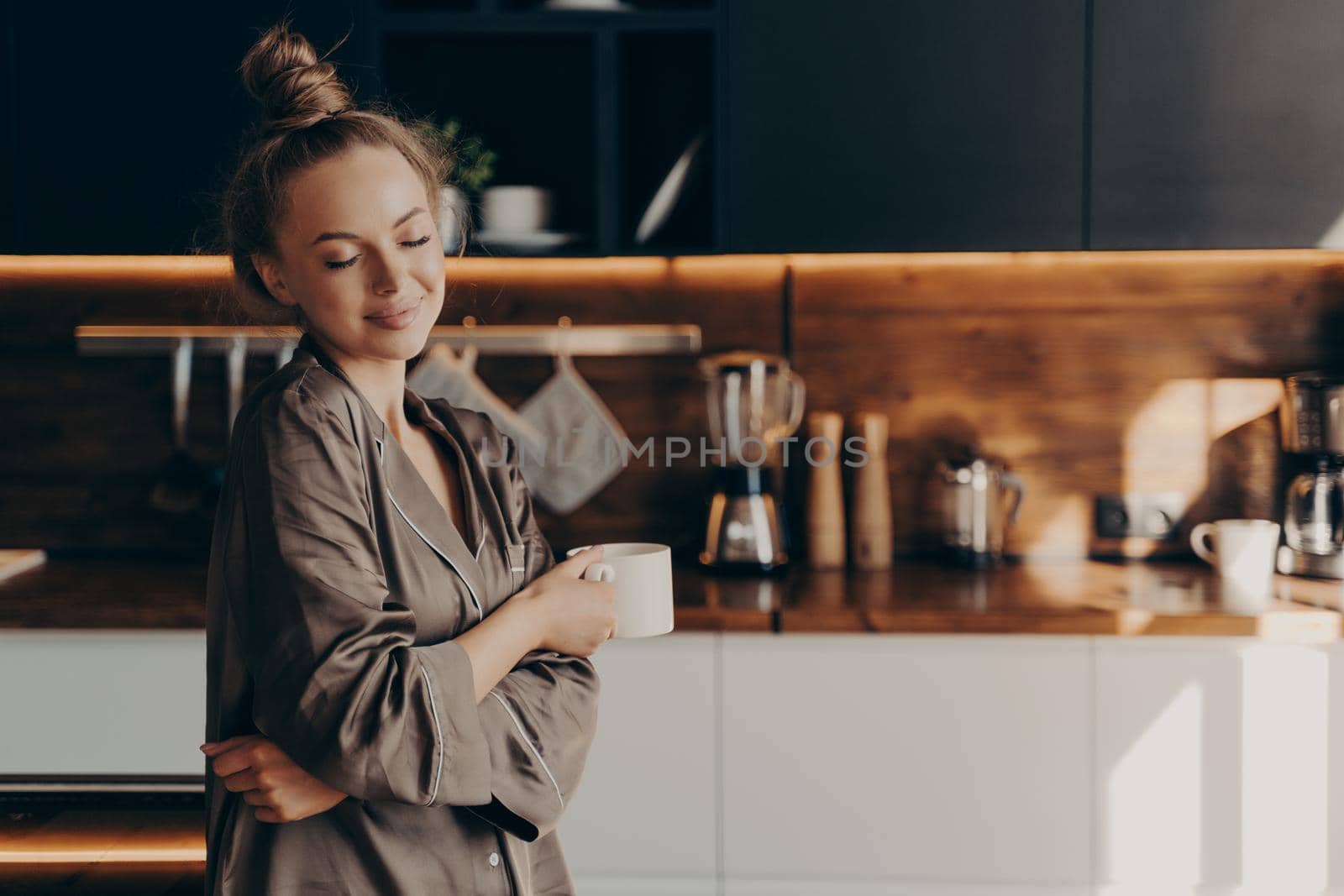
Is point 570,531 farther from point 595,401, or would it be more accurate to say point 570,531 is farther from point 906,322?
point 906,322

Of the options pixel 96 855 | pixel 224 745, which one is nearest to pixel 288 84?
pixel 224 745

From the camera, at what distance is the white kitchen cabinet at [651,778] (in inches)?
73.5

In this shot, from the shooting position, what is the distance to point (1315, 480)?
207cm

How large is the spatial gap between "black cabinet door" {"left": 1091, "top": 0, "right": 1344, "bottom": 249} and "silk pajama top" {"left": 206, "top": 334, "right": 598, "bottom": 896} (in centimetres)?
146

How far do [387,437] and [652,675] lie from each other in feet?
3.31

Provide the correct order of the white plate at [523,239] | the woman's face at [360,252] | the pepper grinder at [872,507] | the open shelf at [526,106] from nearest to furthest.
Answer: the woman's face at [360,252]
the white plate at [523,239]
the pepper grinder at [872,507]
the open shelf at [526,106]

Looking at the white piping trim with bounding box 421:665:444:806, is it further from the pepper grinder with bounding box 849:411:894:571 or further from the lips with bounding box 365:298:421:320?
the pepper grinder with bounding box 849:411:894:571

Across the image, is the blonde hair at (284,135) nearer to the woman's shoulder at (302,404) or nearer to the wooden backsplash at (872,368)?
the woman's shoulder at (302,404)

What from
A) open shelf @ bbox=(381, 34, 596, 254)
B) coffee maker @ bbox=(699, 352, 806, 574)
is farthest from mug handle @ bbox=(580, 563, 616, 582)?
open shelf @ bbox=(381, 34, 596, 254)

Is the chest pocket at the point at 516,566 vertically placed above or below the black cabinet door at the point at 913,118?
Result: below

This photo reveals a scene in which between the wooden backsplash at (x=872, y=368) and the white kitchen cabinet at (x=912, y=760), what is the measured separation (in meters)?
0.55

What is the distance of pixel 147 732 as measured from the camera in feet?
6.25

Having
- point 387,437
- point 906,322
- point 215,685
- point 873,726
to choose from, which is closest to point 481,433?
point 387,437

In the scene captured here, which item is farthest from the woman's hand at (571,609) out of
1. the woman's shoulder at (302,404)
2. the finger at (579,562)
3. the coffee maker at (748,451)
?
the coffee maker at (748,451)
